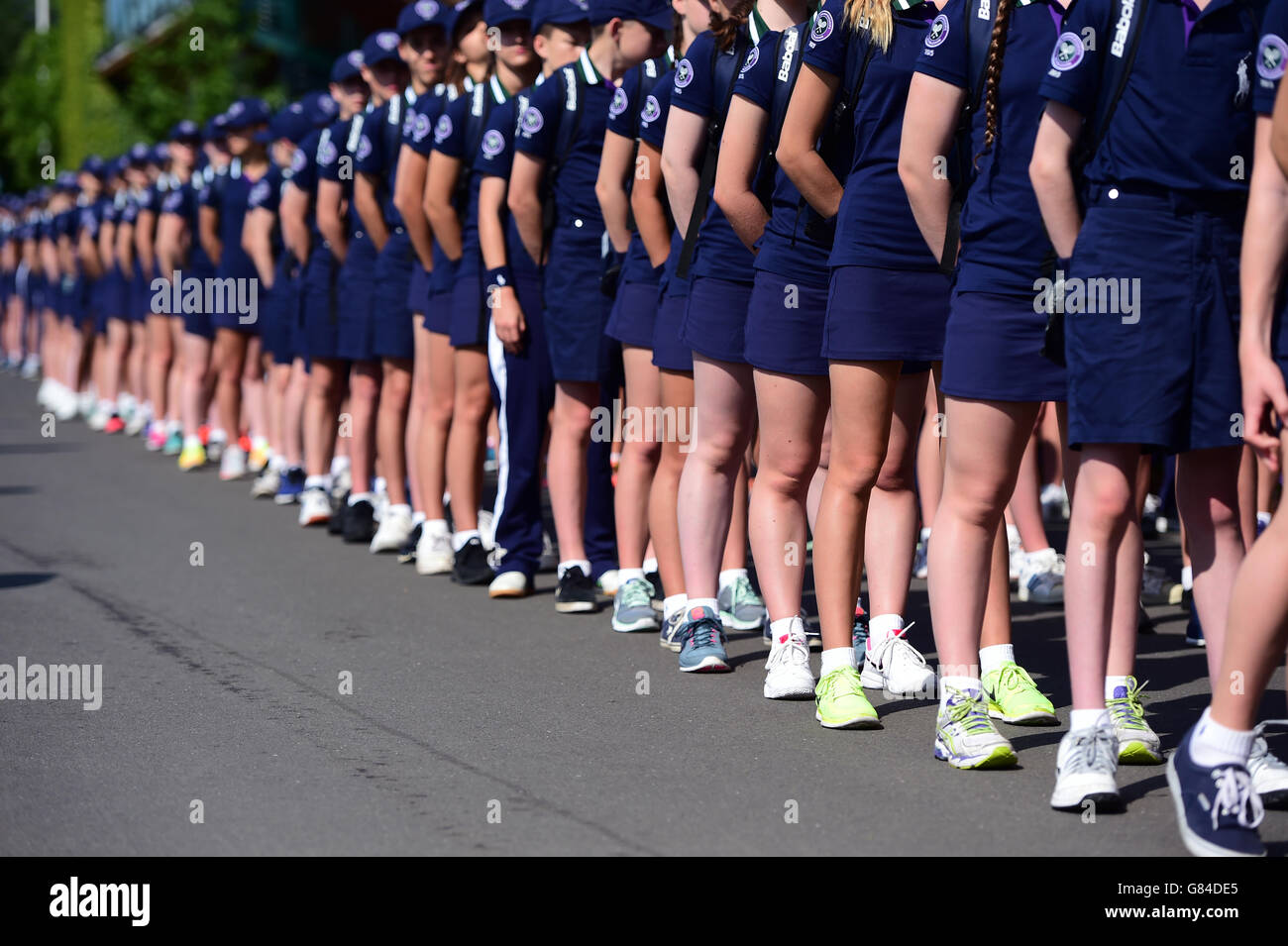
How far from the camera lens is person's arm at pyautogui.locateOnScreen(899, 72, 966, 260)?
17.9ft

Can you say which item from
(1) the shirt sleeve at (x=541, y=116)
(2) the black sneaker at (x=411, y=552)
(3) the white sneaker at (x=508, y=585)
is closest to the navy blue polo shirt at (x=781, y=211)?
(1) the shirt sleeve at (x=541, y=116)

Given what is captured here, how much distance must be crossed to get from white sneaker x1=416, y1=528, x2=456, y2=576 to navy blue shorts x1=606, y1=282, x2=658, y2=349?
2158 millimetres

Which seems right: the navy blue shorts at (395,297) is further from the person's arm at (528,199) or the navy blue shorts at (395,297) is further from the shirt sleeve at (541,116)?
the shirt sleeve at (541,116)

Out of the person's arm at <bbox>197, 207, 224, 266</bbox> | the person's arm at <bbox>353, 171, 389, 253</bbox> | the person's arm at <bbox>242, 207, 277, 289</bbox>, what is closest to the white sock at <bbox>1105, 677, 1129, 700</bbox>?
the person's arm at <bbox>353, 171, 389, 253</bbox>

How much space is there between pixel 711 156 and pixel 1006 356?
6.58 feet

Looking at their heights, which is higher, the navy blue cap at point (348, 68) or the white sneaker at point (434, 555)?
the navy blue cap at point (348, 68)

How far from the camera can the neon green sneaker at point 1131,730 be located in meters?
5.46

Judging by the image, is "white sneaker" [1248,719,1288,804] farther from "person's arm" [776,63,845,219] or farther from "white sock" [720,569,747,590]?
"white sock" [720,569,747,590]

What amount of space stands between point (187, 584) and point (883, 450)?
446 centimetres

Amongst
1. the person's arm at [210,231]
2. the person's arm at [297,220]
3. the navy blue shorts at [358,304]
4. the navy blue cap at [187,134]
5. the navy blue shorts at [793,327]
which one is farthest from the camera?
the navy blue cap at [187,134]

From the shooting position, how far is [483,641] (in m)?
7.81

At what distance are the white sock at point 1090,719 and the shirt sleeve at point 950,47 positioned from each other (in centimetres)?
169
